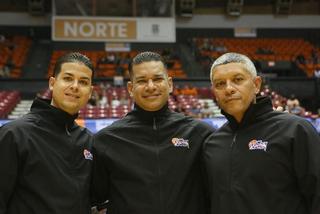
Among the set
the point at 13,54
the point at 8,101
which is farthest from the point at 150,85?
the point at 13,54

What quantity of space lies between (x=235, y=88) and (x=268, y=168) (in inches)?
A: 18.4

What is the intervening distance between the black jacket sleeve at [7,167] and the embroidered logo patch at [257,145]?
124 cm

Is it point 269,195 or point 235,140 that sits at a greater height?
point 235,140

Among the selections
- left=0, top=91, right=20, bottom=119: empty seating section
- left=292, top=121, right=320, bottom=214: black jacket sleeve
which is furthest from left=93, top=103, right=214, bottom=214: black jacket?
left=0, top=91, right=20, bottom=119: empty seating section

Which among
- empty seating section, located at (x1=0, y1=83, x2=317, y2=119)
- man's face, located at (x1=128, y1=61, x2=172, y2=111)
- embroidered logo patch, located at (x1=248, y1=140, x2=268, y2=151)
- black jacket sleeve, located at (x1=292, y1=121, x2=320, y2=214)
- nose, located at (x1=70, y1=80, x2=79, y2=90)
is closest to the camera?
black jacket sleeve, located at (x1=292, y1=121, x2=320, y2=214)

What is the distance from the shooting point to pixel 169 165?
2.54m

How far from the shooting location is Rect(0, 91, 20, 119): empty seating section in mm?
12484

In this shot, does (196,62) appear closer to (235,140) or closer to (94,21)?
(94,21)

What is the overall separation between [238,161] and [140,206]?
0.60 metres

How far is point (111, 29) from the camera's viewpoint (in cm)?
1870

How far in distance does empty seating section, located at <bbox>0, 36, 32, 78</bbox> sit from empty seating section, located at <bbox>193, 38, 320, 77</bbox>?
772cm

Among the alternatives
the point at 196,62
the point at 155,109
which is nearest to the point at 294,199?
the point at 155,109

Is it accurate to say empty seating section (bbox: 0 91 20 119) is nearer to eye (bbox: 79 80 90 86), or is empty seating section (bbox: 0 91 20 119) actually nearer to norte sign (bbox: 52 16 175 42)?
norte sign (bbox: 52 16 175 42)

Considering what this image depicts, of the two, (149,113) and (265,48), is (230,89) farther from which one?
(265,48)
